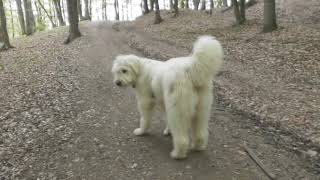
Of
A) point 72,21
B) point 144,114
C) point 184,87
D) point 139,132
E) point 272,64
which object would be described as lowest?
point 139,132

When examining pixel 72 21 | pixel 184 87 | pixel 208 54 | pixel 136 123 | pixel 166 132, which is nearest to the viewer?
pixel 208 54

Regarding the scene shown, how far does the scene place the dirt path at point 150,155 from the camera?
5.55 meters

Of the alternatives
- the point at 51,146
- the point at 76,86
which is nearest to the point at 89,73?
the point at 76,86

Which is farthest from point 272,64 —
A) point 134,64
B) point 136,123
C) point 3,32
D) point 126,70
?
point 3,32

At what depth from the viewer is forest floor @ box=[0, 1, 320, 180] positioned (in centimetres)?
579

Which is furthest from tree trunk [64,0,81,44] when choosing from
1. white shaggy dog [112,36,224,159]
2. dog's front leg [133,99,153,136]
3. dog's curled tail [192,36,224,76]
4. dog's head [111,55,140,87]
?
dog's curled tail [192,36,224,76]

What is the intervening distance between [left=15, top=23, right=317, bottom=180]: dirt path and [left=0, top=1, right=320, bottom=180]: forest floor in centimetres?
2

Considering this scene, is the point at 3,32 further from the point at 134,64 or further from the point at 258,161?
the point at 258,161

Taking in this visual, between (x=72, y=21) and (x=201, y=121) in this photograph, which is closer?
(x=201, y=121)

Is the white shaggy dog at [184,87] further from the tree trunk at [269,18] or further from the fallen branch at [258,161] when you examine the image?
the tree trunk at [269,18]

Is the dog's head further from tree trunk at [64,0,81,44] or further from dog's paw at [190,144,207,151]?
tree trunk at [64,0,81,44]

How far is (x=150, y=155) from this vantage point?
6160 millimetres

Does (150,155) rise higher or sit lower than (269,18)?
lower

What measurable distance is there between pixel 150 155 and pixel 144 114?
0.86m
